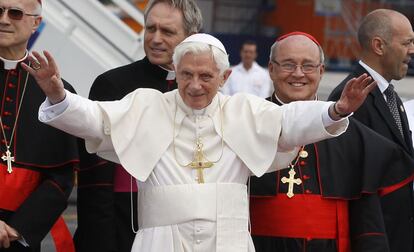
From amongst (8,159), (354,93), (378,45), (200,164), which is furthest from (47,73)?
(378,45)

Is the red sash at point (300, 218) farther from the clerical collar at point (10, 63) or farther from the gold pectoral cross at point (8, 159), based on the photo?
the clerical collar at point (10, 63)

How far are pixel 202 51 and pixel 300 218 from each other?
1.01 m

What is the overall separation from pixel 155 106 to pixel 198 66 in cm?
32

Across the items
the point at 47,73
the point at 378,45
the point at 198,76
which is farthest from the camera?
the point at 378,45

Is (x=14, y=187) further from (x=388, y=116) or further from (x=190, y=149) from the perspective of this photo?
(x=388, y=116)

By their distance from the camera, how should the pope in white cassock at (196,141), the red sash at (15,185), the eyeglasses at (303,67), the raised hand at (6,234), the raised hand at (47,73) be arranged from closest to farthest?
the raised hand at (47,73)
the pope in white cassock at (196,141)
the raised hand at (6,234)
the red sash at (15,185)
the eyeglasses at (303,67)

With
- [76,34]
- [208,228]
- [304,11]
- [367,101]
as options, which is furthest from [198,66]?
[304,11]

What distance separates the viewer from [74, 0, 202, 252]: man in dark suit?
5648 millimetres

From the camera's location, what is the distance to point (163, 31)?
574 cm

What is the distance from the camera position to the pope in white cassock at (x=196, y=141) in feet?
15.5

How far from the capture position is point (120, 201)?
5.75 m

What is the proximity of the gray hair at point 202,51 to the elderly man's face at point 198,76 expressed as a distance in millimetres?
15

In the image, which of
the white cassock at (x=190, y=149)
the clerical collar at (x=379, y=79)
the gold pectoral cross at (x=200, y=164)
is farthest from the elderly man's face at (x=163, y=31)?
the clerical collar at (x=379, y=79)

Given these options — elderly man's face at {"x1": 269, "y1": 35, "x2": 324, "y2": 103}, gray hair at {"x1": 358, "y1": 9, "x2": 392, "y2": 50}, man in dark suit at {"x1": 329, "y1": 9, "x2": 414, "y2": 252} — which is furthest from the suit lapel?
elderly man's face at {"x1": 269, "y1": 35, "x2": 324, "y2": 103}
